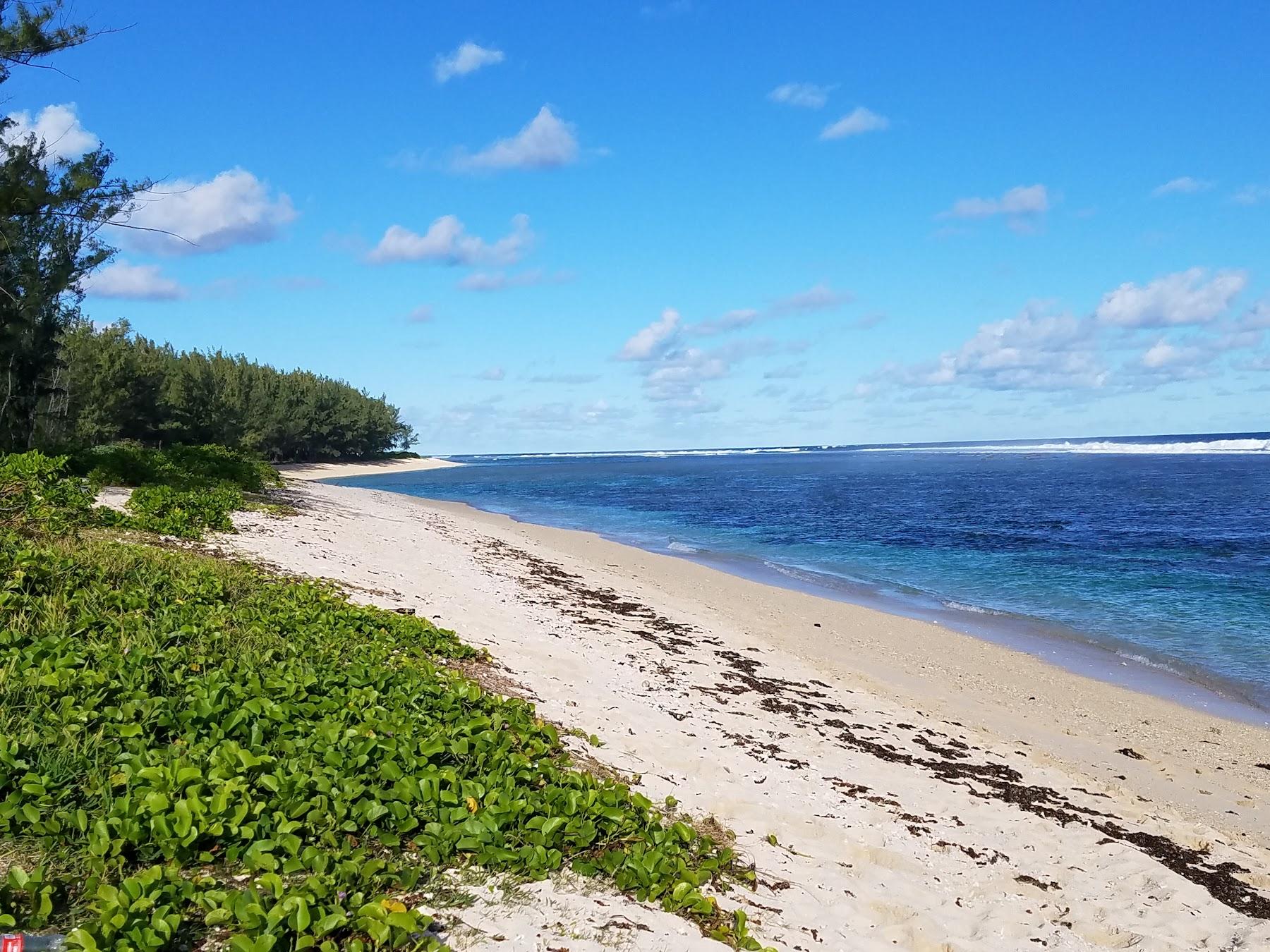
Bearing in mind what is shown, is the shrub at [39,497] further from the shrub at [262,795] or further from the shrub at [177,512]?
the shrub at [262,795]

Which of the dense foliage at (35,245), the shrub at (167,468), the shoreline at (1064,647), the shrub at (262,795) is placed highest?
the dense foliage at (35,245)

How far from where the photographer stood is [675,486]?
70.1 metres

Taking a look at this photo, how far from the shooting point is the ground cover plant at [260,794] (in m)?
3.28

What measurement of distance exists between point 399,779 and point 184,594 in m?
4.67

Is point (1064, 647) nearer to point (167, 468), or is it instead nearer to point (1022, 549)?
point (1022, 549)

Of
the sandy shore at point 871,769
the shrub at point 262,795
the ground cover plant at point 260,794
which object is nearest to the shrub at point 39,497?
the sandy shore at point 871,769

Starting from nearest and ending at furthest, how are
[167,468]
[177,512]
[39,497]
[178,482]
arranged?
[39,497] < [177,512] < [178,482] < [167,468]

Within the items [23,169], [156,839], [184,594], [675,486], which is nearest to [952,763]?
[156,839]

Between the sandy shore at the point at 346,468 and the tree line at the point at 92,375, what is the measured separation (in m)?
2.47

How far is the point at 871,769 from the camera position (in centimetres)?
781

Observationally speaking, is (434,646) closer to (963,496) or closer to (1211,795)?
(1211,795)

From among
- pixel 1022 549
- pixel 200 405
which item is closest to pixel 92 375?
pixel 200 405

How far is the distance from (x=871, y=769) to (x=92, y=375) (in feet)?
175

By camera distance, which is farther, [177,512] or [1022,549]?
[1022,549]
